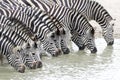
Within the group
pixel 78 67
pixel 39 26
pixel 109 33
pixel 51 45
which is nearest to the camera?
pixel 78 67

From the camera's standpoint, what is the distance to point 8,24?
13766 mm

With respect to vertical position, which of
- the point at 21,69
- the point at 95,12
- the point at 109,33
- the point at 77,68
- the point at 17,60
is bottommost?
the point at 77,68

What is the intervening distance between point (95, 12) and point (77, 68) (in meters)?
4.08

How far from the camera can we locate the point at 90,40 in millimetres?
15750

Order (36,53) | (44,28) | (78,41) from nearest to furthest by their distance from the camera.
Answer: (36,53) → (44,28) → (78,41)

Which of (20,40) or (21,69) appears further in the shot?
(20,40)

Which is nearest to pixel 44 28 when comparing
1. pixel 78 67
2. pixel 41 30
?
pixel 41 30

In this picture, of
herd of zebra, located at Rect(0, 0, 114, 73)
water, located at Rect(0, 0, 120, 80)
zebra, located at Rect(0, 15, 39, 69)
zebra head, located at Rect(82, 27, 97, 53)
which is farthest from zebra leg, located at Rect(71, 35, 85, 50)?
zebra, located at Rect(0, 15, 39, 69)

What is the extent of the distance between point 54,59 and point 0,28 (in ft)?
6.30

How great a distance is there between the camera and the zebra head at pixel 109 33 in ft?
55.3

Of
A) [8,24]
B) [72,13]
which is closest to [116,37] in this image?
[72,13]

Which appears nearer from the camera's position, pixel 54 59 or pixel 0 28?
pixel 0 28

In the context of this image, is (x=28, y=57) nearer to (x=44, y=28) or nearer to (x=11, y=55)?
(x=11, y=55)

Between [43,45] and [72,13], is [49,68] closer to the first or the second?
[43,45]
